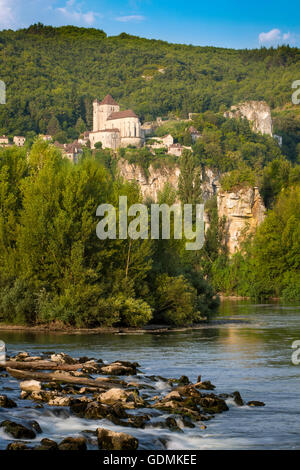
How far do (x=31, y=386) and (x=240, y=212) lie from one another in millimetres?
73495

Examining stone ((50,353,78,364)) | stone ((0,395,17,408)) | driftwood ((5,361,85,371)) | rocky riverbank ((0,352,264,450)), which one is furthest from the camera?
stone ((50,353,78,364))

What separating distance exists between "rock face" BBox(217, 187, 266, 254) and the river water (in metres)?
46.0

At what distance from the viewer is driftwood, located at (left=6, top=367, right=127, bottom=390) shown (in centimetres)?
1858

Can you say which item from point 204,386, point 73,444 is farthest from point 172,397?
point 73,444

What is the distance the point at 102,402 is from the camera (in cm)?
1655

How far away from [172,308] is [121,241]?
468 centimetres

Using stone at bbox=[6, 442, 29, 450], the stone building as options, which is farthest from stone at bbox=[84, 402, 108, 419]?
the stone building

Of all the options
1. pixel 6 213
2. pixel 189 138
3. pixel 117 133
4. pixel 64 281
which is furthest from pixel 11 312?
pixel 117 133

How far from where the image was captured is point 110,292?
36750mm

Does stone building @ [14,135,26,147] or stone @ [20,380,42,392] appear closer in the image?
stone @ [20,380,42,392]

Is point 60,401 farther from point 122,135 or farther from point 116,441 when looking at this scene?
point 122,135

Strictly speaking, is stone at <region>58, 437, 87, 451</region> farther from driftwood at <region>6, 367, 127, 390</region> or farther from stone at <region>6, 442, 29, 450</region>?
driftwood at <region>6, 367, 127, 390</region>

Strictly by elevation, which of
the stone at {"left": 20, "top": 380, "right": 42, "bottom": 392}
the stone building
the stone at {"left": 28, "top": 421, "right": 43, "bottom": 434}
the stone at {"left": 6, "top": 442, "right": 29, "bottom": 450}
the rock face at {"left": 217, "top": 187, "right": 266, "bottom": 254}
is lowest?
the stone at {"left": 20, "top": 380, "right": 42, "bottom": 392}

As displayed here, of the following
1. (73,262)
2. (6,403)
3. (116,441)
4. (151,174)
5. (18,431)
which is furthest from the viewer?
(151,174)
